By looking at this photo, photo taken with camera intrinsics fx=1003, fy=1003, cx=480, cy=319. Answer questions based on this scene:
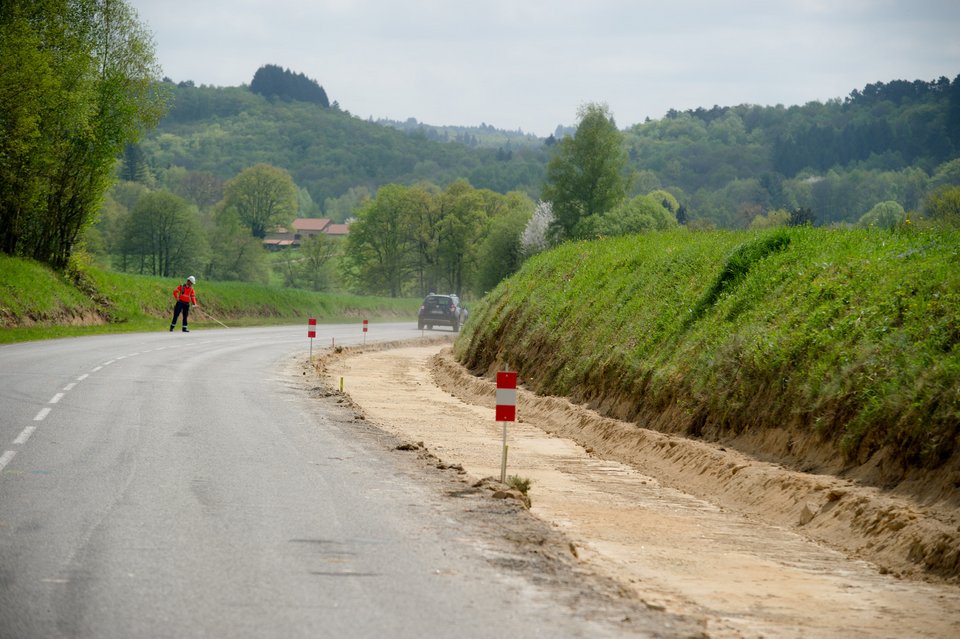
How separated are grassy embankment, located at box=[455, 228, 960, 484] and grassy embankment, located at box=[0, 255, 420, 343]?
20754 millimetres

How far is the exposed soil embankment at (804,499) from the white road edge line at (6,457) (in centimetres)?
821

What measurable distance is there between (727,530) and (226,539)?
5.40m

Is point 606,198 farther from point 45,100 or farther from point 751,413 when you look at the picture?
point 751,413

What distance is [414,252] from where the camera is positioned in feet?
394

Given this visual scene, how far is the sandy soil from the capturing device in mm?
7188

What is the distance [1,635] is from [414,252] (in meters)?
115

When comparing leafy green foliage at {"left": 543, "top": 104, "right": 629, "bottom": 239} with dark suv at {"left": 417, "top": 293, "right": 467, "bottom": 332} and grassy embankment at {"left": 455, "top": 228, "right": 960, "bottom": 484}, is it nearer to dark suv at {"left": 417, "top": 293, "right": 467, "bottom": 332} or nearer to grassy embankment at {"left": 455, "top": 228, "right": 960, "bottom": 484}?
dark suv at {"left": 417, "top": 293, "right": 467, "bottom": 332}

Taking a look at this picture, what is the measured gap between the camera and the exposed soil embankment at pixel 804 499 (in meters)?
8.88

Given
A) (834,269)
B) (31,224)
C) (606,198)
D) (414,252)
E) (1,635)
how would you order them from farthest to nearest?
(414,252)
(606,198)
(31,224)
(834,269)
(1,635)

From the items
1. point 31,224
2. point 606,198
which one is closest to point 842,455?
point 31,224

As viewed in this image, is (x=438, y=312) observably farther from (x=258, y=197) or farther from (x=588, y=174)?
(x=258, y=197)

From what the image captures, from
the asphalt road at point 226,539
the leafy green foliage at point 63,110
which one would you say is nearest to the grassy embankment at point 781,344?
the asphalt road at point 226,539

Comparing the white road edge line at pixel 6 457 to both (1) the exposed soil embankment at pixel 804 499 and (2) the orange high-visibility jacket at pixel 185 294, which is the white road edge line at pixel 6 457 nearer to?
(1) the exposed soil embankment at pixel 804 499

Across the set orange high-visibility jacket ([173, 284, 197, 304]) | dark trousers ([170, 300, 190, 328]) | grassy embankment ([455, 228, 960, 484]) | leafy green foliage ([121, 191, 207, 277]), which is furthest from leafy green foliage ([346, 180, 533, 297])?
grassy embankment ([455, 228, 960, 484])
